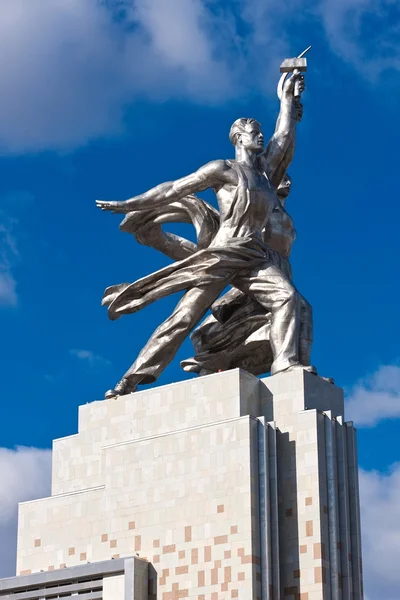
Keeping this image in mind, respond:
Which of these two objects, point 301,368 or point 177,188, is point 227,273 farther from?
point 301,368

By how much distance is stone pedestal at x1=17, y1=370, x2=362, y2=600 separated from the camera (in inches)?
1078

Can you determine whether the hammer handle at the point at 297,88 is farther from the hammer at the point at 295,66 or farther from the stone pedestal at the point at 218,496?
the stone pedestal at the point at 218,496

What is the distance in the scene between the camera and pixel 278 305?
3033cm

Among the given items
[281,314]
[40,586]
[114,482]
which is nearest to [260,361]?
[281,314]

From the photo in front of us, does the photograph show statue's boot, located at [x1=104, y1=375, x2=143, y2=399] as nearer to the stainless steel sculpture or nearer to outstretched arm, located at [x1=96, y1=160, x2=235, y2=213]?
the stainless steel sculpture

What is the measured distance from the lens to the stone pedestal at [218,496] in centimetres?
2738

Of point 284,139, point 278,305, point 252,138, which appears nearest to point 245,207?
point 252,138

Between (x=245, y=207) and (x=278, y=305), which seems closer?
(x=278, y=305)

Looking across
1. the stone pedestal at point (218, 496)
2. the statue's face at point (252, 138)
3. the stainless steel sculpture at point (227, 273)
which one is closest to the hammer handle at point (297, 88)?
the stainless steel sculpture at point (227, 273)

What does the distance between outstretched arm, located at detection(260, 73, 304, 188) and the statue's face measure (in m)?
0.38

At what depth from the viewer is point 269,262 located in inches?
1224

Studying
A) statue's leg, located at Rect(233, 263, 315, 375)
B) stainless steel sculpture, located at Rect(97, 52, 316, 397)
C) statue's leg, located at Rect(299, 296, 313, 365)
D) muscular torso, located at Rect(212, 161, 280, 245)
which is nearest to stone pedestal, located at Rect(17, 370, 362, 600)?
statue's leg, located at Rect(233, 263, 315, 375)

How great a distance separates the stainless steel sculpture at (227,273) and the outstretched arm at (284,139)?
2.5 inches

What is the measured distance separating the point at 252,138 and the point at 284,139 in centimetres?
128
